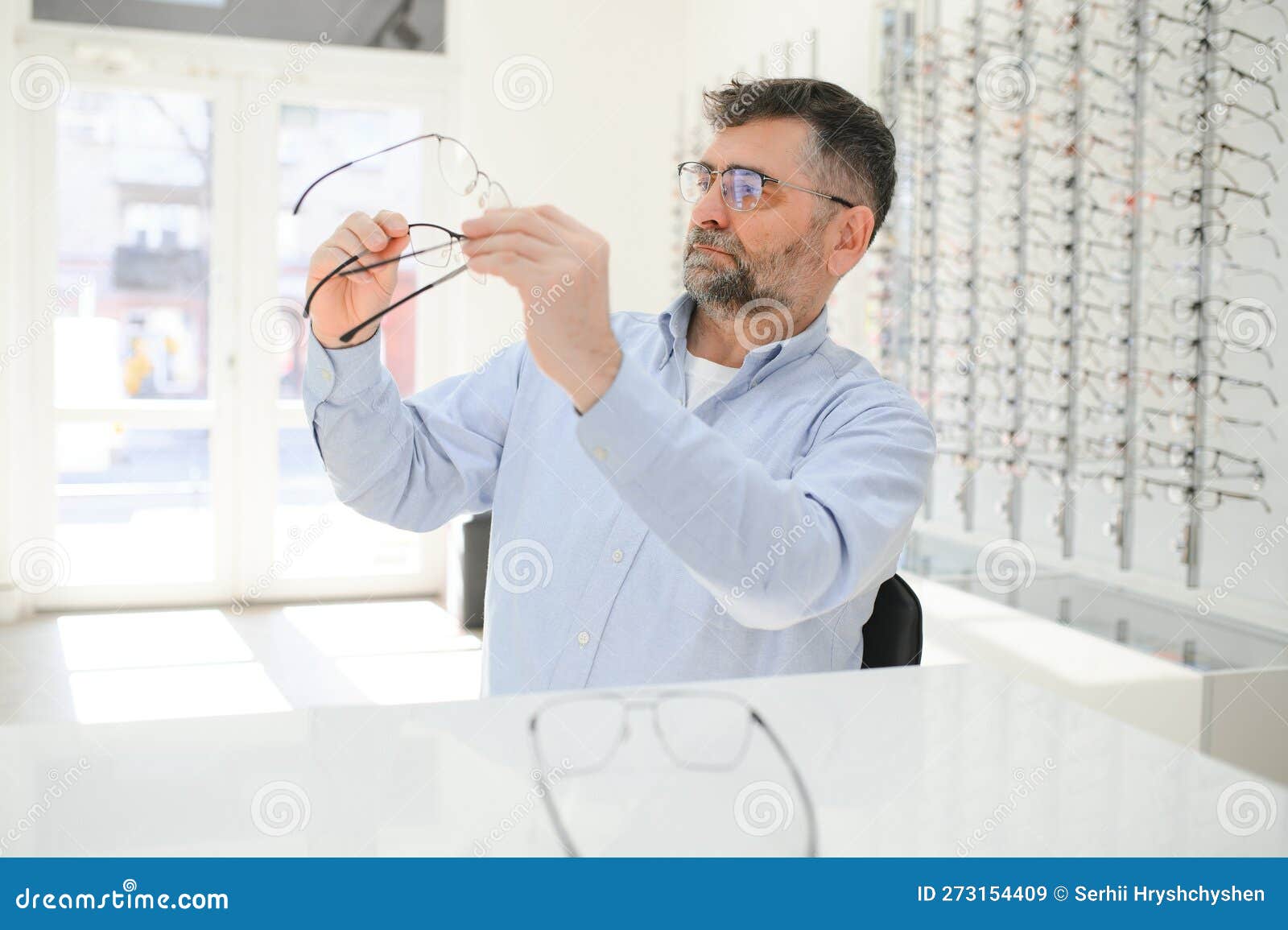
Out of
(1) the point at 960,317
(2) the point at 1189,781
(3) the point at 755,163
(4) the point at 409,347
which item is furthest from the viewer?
(4) the point at 409,347

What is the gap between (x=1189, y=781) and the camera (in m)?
0.90

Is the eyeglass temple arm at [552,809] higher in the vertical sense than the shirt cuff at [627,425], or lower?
lower

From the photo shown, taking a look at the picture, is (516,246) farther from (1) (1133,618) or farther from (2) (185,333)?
(2) (185,333)

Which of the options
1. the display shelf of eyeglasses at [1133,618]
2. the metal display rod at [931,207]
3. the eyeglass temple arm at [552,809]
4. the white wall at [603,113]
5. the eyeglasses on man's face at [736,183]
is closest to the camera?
the eyeglass temple arm at [552,809]

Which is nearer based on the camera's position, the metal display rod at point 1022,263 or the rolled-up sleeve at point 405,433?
the rolled-up sleeve at point 405,433

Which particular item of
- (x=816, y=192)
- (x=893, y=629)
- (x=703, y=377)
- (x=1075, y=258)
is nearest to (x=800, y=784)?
(x=893, y=629)

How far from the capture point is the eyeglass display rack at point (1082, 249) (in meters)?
2.53

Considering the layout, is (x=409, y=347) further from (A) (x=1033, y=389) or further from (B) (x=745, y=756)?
(B) (x=745, y=756)

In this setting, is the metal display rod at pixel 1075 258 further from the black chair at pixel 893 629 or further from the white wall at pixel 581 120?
the white wall at pixel 581 120

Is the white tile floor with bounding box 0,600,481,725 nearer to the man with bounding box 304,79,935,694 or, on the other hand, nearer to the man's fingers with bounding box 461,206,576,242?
the man with bounding box 304,79,935,694

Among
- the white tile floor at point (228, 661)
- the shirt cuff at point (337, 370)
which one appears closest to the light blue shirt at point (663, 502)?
the shirt cuff at point (337, 370)

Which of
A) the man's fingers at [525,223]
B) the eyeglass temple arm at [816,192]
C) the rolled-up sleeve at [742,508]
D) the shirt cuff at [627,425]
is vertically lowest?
the rolled-up sleeve at [742,508]
